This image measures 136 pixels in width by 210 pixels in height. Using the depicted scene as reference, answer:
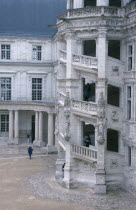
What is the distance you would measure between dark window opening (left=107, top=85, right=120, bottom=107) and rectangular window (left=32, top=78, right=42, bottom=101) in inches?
809

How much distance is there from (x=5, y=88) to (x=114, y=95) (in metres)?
23.0

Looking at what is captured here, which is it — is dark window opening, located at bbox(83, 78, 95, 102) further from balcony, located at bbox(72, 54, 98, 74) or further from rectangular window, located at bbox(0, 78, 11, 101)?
rectangular window, located at bbox(0, 78, 11, 101)

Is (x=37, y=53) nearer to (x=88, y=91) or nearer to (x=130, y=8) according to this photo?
(x=88, y=91)

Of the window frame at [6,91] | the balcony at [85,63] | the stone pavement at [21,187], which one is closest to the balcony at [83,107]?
the balcony at [85,63]

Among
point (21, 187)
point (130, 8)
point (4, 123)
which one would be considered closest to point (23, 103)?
point (4, 123)

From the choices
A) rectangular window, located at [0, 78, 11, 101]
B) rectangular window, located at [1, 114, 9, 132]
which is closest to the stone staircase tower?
rectangular window, located at [0, 78, 11, 101]

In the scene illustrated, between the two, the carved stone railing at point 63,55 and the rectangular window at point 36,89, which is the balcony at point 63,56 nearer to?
the carved stone railing at point 63,55

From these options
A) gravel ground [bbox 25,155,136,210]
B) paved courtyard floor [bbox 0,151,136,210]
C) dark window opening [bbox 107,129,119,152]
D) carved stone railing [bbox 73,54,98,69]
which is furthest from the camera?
dark window opening [bbox 107,129,119,152]

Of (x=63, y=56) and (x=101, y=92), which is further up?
(x=63, y=56)

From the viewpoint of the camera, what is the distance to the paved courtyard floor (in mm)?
23172

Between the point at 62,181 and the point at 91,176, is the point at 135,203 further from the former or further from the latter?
the point at 62,181

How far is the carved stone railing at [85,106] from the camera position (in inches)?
1039

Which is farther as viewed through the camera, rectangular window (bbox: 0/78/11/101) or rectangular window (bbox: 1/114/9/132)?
rectangular window (bbox: 1/114/9/132)

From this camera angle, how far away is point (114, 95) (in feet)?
96.5
